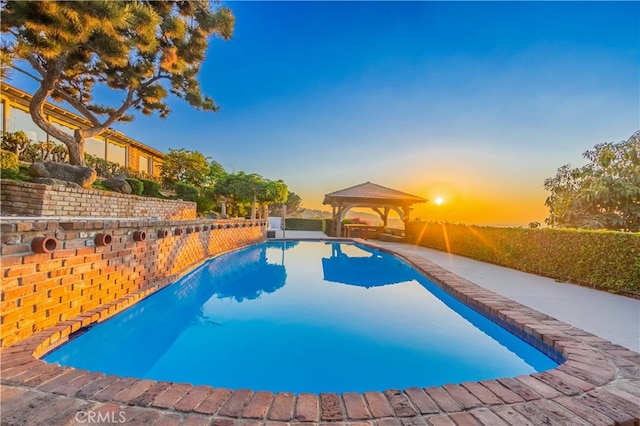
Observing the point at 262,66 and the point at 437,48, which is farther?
the point at 262,66

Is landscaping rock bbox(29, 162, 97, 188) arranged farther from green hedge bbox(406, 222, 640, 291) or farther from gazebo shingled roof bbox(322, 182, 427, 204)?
green hedge bbox(406, 222, 640, 291)

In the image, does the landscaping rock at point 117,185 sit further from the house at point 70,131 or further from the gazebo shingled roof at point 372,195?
the gazebo shingled roof at point 372,195

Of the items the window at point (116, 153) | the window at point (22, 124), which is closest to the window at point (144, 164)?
the window at point (116, 153)

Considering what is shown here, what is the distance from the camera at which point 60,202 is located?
21.3ft

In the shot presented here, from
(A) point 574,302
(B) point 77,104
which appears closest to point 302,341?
(A) point 574,302

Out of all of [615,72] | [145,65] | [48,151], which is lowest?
[48,151]

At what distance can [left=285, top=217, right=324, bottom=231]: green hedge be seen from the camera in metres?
26.0

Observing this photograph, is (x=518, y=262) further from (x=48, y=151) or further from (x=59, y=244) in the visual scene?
(x=48, y=151)

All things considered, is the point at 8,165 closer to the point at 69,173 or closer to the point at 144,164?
the point at 69,173

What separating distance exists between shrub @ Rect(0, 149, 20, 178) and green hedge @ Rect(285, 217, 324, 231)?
63.3 feet

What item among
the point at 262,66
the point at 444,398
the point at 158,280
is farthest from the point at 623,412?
the point at 262,66

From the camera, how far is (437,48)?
9.29 metres

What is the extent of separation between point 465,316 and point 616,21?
8477 millimetres

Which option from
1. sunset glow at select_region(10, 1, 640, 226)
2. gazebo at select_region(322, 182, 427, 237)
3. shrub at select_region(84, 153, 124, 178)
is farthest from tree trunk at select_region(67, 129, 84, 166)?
gazebo at select_region(322, 182, 427, 237)
